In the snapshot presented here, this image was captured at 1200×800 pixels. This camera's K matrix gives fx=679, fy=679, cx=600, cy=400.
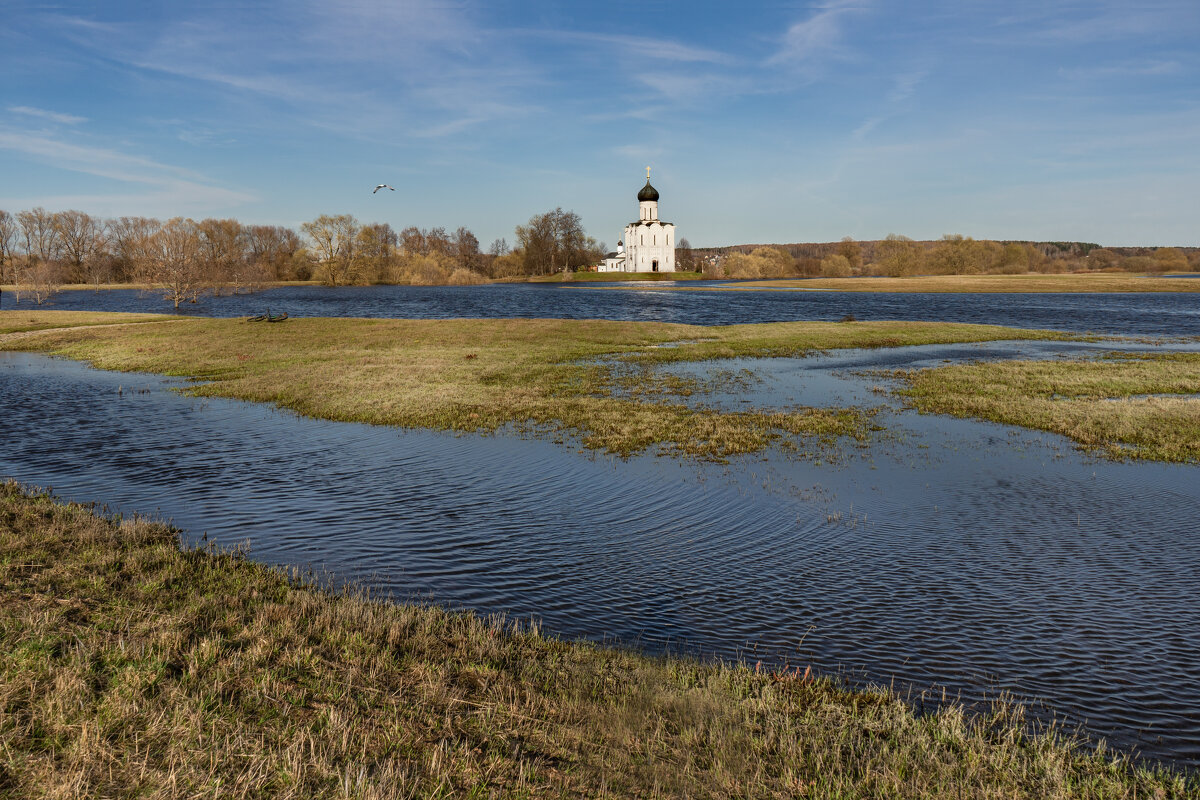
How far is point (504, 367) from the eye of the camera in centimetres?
3050

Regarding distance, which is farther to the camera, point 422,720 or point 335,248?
point 335,248

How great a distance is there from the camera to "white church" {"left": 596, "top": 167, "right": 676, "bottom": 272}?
614 ft

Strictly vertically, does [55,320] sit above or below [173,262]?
below

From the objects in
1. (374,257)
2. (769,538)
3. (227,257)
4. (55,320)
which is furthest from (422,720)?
(374,257)

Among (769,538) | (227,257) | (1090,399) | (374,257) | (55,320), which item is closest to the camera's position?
(769,538)

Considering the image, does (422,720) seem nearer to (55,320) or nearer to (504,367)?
(504,367)

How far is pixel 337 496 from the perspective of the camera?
1332cm

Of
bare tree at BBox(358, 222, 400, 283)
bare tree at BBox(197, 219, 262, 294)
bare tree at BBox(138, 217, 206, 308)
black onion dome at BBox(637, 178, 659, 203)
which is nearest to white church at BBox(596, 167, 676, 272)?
black onion dome at BBox(637, 178, 659, 203)

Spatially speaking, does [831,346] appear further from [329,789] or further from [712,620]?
[329,789]

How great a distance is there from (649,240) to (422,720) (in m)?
193

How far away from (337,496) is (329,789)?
920 cm

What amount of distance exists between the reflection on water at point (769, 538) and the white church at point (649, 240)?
578ft

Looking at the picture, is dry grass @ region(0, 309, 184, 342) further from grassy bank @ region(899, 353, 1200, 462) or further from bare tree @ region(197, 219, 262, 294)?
grassy bank @ region(899, 353, 1200, 462)

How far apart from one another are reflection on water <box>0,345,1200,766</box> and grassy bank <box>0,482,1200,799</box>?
1.06 metres
